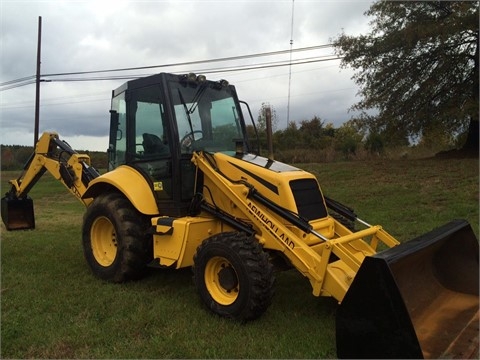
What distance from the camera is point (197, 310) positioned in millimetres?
4789

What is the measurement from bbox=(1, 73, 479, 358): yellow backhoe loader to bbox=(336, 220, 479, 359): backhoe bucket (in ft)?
0.03

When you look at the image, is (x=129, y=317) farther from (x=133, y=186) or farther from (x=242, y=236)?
(x=133, y=186)

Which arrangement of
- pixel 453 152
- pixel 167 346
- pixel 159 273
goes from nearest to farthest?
pixel 167 346
pixel 159 273
pixel 453 152

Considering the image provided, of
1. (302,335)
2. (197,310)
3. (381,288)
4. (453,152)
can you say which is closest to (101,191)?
(197,310)

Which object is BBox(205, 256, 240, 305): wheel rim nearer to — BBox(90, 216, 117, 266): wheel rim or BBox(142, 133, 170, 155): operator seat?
BBox(142, 133, 170, 155): operator seat

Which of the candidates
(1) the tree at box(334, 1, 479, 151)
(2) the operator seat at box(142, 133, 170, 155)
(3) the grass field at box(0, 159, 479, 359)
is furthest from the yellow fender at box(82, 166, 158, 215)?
(1) the tree at box(334, 1, 479, 151)

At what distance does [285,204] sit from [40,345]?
8.91 ft

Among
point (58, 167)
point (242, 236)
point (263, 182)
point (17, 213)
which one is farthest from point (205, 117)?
point (17, 213)

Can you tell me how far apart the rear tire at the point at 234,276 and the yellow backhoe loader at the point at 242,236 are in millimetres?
12

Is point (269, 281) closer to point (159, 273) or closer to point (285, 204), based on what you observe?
point (285, 204)

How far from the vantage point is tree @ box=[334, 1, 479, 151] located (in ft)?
54.1

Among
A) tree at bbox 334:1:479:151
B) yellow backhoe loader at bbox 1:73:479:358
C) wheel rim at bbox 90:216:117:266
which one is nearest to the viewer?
yellow backhoe loader at bbox 1:73:479:358

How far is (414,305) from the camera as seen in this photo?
415 centimetres

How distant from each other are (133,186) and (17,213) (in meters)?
3.76
